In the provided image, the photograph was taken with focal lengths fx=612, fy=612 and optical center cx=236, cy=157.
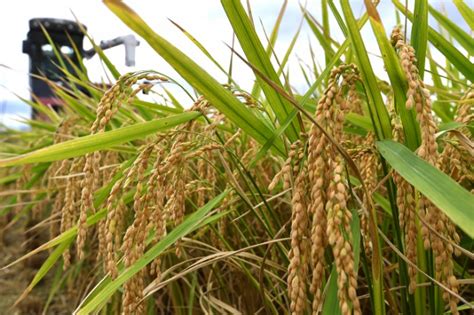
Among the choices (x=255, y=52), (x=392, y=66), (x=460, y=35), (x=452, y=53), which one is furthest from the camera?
(x=460, y=35)

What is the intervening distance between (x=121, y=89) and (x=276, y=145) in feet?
1.17

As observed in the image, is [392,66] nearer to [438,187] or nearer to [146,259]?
[438,187]

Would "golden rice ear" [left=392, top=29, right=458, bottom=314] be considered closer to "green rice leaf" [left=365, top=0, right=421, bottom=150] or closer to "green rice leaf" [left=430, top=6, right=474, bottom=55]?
"green rice leaf" [left=365, top=0, right=421, bottom=150]

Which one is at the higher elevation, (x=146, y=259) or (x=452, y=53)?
(x=452, y=53)

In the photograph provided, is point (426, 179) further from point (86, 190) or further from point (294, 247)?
point (86, 190)

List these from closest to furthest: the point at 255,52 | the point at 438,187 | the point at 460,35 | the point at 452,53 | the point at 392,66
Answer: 1. the point at 438,187
2. the point at 392,66
3. the point at 255,52
4. the point at 452,53
5. the point at 460,35

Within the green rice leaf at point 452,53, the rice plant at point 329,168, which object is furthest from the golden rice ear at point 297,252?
the green rice leaf at point 452,53

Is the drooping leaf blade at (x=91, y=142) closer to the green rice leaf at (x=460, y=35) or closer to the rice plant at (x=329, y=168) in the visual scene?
the rice plant at (x=329, y=168)

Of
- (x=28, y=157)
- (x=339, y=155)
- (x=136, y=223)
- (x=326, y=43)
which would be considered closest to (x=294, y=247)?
(x=339, y=155)

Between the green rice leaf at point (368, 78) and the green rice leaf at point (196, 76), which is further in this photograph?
the green rice leaf at point (368, 78)

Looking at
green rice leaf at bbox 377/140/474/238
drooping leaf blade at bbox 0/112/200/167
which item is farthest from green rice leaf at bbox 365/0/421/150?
Result: drooping leaf blade at bbox 0/112/200/167

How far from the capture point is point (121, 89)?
1107 mm

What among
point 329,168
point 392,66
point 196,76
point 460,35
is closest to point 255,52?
point 196,76

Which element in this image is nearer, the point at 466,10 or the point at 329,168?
the point at 329,168
